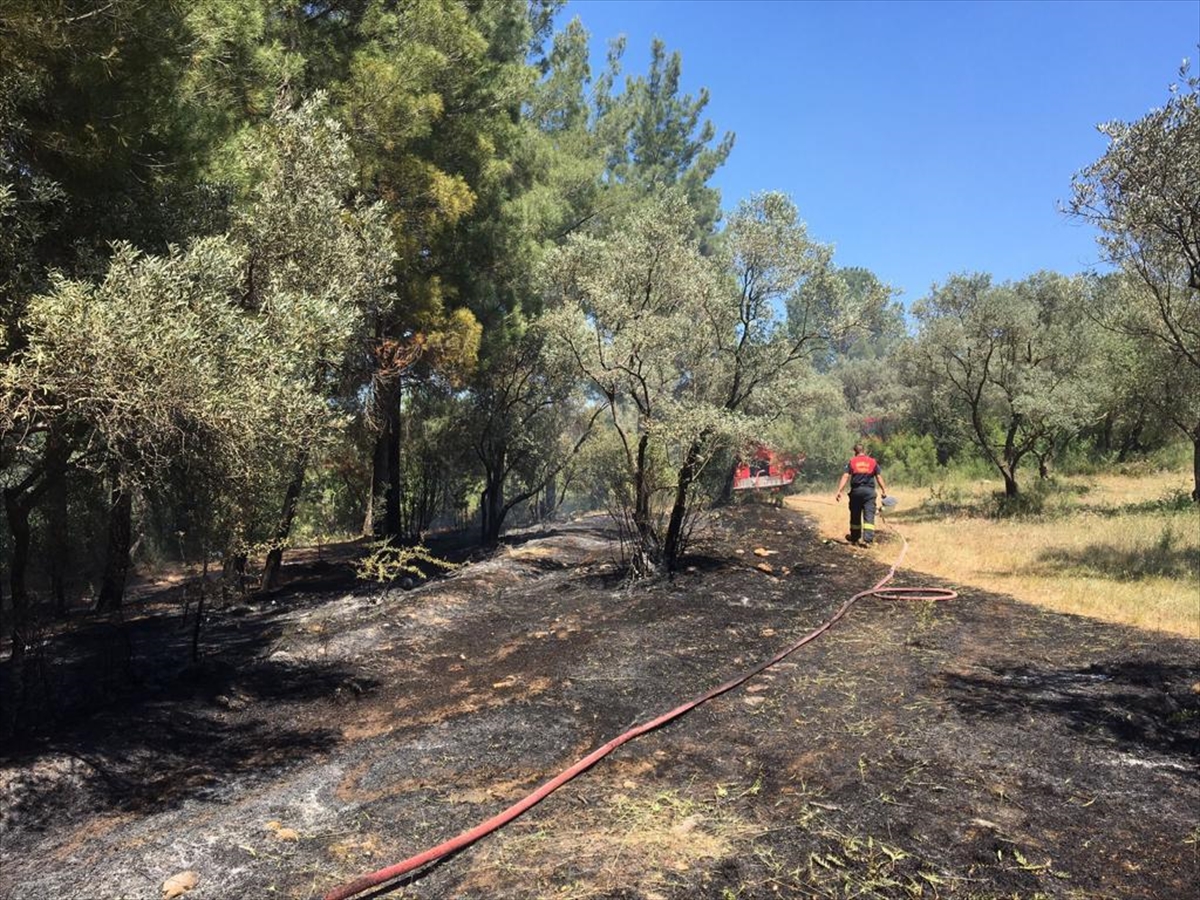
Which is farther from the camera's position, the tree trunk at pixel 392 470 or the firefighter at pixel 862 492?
the firefighter at pixel 862 492

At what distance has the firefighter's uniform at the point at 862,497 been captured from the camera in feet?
48.3

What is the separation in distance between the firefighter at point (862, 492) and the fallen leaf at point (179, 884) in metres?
12.3

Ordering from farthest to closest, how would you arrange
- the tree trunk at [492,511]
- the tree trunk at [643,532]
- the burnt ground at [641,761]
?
the tree trunk at [492,511] → the tree trunk at [643,532] → the burnt ground at [641,761]

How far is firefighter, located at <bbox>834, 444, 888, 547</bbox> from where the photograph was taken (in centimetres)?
1471

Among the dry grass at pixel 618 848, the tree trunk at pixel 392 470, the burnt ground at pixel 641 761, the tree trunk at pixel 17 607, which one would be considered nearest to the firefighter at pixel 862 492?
the burnt ground at pixel 641 761

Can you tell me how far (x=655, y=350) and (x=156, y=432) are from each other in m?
7.43

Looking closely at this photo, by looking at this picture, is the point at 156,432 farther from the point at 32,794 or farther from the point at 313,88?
the point at 313,88

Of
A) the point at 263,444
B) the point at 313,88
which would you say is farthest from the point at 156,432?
the point at 313,88

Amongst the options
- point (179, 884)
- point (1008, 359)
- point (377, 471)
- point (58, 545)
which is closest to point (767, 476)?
point (1008, 359)

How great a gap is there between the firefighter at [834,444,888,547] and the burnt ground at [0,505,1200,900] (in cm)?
487

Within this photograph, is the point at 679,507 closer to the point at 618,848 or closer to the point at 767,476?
the point at 618,848

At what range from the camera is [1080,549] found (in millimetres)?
13281

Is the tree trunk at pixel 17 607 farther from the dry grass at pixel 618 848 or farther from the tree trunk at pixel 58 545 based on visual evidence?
the dry grass at pixel 618 848

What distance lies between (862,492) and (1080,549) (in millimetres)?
3778
